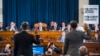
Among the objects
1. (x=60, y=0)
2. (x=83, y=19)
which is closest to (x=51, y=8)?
(x=60, y=0)

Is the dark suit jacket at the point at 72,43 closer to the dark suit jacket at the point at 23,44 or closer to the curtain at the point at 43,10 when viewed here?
the dark suit jacket at the point at 23,44

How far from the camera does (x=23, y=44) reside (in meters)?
7.27

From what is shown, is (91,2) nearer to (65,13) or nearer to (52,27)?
(65,13)

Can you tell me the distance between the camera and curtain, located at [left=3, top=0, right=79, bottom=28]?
61.8 ft

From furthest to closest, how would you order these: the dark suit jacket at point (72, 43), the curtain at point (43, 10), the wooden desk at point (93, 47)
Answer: the curtain at point (43, 10)
the wooden desk at point (93, 47)
the dark suit jacket at point (72, 43)

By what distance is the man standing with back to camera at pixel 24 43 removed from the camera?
7.23m

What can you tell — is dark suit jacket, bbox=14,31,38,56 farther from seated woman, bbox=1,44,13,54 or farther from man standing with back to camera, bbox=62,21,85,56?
seated woman, bbox=1,44,13,54

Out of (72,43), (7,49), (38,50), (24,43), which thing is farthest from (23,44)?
(7,49)

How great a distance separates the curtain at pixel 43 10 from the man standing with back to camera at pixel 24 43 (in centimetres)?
1153

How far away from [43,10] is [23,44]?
1176 cm

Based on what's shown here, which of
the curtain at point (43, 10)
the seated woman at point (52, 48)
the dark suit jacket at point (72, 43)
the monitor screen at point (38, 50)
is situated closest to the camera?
the dark suit jacket at point (72, 43)

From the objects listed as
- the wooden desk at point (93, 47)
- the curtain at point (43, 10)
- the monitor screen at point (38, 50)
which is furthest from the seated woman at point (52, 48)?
the curtain at point (43, 10)

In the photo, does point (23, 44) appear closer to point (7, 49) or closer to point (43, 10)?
point (7, 49)

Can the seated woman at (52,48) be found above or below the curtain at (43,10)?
below
